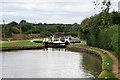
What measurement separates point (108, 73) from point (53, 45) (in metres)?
19.8

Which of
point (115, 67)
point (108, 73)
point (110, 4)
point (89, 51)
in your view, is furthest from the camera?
point (89, 51)

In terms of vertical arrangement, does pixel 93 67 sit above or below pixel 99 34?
below

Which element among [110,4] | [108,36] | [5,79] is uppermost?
[110,4]

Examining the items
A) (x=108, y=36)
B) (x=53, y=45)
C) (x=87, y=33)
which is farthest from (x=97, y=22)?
(x=53, y=45)

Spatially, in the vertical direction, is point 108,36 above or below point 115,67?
above

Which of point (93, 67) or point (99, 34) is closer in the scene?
point (93, 67)

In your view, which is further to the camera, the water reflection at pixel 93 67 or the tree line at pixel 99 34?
the tree line at pixel 99 34

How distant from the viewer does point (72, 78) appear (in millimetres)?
10891

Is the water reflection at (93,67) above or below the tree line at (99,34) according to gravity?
below

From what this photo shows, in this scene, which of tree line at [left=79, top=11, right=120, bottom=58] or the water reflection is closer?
the water reflection

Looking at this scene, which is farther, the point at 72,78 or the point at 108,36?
the point at 108,36

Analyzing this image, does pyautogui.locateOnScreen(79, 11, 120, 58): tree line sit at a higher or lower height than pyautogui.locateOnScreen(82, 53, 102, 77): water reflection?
higher

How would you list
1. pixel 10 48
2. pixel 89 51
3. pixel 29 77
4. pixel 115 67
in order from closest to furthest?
1. pixel 29 77
2. pixel 115 67
3. pixel 89 51
4. pixel 10 48

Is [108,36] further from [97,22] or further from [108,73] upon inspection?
[108,73]
